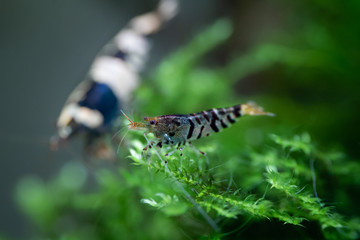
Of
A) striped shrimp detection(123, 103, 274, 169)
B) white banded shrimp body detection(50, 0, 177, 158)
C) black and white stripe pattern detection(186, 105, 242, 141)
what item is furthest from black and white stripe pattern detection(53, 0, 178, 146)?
black and white stripe pattern detection(186, 105, 242, 141)

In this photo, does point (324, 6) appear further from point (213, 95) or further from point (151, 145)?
point (151, 145)

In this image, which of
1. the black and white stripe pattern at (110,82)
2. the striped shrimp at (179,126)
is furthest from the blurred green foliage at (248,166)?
the black and white stripe pattern at (110,82)

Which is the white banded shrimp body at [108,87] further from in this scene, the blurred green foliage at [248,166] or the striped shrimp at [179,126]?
the striped shrimp at [179,126]

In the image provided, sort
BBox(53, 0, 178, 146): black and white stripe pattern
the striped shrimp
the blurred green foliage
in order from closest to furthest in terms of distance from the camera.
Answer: the blurred green foliage
the striped shrimp
BBox(53, 0, 178, 146): black and white stripe pattern

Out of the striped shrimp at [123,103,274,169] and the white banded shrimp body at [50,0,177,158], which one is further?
the white banded shrimp body at [50,0,177,158]

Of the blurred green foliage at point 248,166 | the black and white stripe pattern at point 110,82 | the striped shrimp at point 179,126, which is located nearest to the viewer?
the blurred green foliage at point 248,166

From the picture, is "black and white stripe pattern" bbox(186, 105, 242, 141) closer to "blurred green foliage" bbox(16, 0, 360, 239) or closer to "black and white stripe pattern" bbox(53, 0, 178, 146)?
"blurred green foliage" bbox(16, 0, 360, 239)
